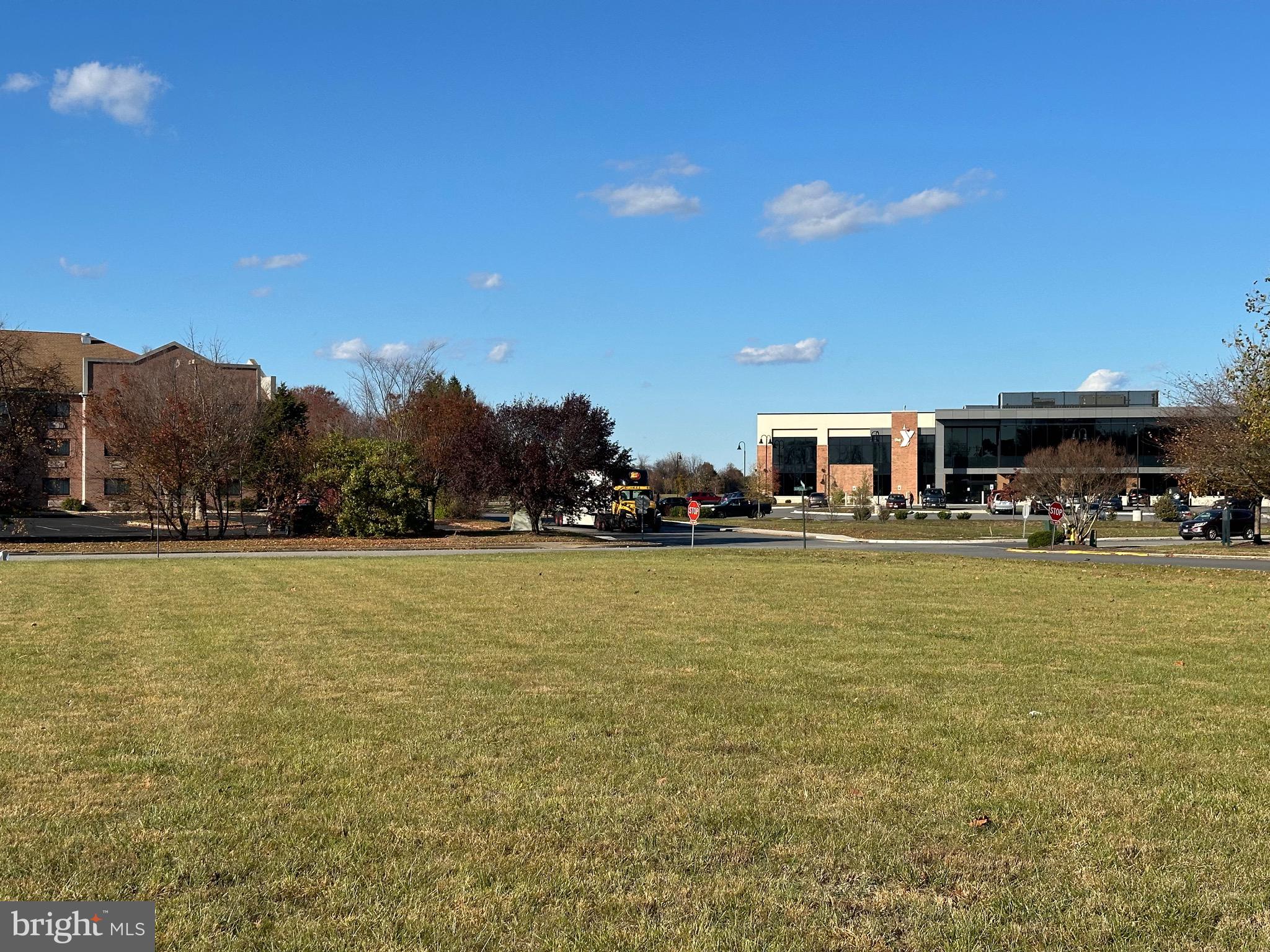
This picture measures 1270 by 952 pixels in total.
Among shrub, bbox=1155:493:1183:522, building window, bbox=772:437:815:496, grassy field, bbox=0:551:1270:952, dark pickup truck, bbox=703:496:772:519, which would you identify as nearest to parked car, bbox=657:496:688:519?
dark pickup truck, bbox=703:496:772:519

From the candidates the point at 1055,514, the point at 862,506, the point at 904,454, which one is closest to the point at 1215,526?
the point at 1055,514

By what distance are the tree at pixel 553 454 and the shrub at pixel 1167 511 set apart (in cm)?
4036

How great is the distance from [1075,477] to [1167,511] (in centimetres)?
1826

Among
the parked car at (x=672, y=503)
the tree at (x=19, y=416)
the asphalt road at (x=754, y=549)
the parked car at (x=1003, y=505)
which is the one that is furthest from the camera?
the parked car at (x=672, y=503)

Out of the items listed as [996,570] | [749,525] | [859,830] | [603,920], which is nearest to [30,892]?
[603,920]

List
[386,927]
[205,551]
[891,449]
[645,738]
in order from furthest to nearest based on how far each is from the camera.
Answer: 1. [891,449]
2. [205,551]
3. [645,738]
4. [386,927]

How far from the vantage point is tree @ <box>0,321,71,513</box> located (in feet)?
125

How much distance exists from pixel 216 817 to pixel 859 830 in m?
3.38

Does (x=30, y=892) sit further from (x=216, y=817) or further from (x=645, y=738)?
(x=645, y=738)

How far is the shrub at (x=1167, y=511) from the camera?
6575cm

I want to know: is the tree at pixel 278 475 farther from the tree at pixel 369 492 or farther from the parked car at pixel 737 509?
the parked car at pixel 737 509

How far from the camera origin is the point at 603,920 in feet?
14.8

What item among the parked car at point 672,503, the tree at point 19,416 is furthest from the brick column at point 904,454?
the tree at point 19,416

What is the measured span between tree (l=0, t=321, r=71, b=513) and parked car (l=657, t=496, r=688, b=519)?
44.2 metres
